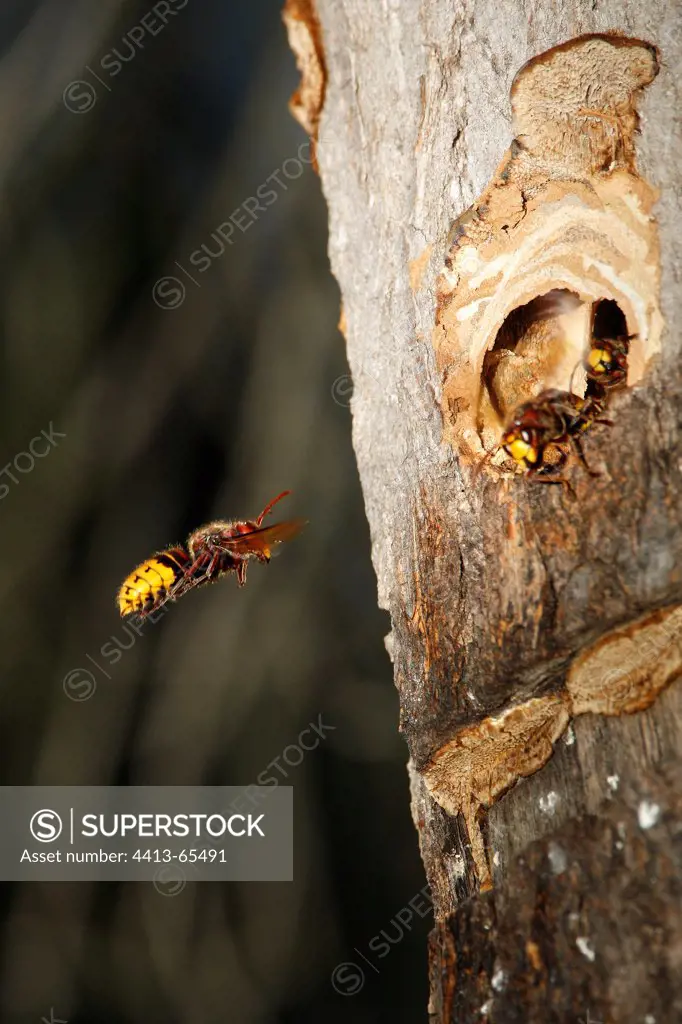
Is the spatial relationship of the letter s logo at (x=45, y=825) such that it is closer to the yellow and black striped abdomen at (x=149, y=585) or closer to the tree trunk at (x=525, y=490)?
the yellow and black striped abdomen at (x=149, y=585)

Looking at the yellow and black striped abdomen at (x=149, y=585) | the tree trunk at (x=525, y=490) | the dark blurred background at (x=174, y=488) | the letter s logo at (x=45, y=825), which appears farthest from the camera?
the dark blurred background at (x=174, y=488)

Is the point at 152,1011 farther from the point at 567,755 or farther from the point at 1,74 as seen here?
the point at 1,74

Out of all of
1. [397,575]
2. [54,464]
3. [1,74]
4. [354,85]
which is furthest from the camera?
[54,464]

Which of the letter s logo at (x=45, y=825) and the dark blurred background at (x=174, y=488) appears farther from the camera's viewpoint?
the dark blurred background at (x=174, y=488)

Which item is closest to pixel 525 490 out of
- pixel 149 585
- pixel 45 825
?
pixel 149 585

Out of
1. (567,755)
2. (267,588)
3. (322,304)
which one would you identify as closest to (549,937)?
(567,755)

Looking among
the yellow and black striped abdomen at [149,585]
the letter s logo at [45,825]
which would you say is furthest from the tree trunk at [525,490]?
the letter s logo at [45,825]

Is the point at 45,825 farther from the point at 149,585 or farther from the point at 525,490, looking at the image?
the point at 525,490
